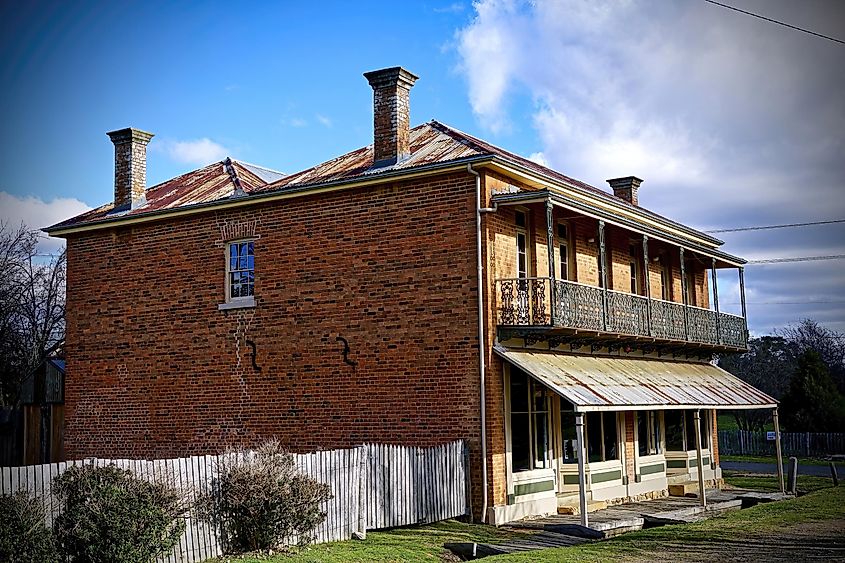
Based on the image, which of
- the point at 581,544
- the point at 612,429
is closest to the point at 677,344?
the point at 612,429

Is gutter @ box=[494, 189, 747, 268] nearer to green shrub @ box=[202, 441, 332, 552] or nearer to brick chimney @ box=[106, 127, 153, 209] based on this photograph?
green shrub @ box=[202, 441, 332, 552]

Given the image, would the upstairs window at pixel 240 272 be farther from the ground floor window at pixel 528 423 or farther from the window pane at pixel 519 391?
the ground floor window at pixel 528 423

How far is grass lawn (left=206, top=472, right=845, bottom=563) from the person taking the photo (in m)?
13.7

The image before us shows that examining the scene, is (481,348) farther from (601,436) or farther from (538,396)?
(601,436)

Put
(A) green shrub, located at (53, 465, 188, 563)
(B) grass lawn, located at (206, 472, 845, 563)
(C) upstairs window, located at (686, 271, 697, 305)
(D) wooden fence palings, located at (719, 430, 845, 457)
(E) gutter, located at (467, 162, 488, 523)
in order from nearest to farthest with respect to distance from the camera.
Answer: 1. (A) green shrub, located at (53, 465, 188, 563)
2. (B) grass lawn, located at (206, 472, 845, 563)
3. (E) gutter, located at (467, 162, 488, 523)
4. (C) upstairs window, located at (686, 271, 697, 305)
5. (D) wooden fence palings, located at (719, 430, 845, 457)

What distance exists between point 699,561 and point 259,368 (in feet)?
34.3

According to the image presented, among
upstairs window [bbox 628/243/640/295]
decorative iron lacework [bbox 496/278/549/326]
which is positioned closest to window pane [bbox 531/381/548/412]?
decorative iron lacework [bbox 496/278/549/326]

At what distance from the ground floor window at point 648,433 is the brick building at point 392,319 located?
0.08m

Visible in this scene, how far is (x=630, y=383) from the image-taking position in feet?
66.4

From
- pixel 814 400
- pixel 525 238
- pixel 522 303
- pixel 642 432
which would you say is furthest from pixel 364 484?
pixel 814 400

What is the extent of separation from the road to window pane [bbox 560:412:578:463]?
15297 millimetres

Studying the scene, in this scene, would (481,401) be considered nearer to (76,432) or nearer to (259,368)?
(259,368)

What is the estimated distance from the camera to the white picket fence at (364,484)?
13031mm

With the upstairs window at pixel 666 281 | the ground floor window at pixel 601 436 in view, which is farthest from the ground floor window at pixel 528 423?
the upstairs window at pixel 666 281
